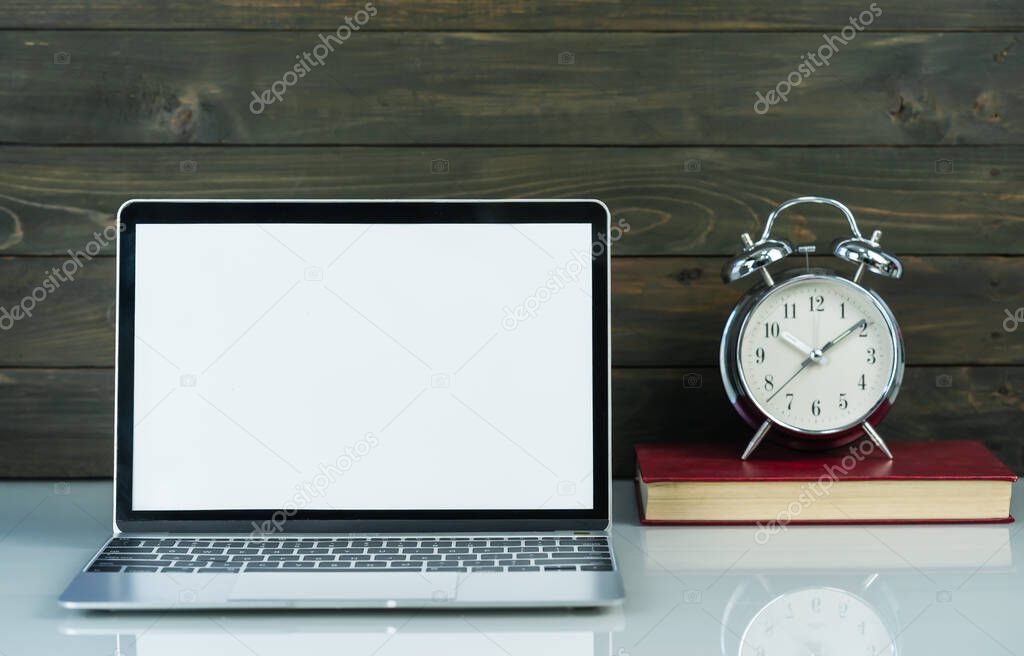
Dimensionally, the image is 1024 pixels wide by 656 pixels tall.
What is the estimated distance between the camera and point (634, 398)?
1.16 metres

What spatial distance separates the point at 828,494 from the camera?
951mm

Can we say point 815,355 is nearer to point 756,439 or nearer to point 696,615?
point 756,439

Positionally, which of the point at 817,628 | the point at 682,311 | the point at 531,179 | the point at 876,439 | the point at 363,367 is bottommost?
the point at 817,628

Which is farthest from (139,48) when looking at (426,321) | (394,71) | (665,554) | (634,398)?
(665,554)

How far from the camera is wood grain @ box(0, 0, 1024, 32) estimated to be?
1.11 meters

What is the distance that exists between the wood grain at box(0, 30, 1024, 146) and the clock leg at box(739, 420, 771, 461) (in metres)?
0.34

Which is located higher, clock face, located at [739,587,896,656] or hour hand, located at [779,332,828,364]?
hour hand, located at [779,332,828,364]

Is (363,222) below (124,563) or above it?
above

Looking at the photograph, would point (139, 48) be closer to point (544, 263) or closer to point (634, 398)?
point (544, 263)

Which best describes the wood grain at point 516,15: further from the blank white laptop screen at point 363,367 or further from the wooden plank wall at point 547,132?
the blank white laptop screen at point 363,367

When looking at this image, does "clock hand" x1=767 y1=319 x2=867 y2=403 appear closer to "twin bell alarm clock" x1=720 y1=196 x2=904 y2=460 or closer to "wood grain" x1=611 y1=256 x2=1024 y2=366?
"twin bell alarm clock" x1=720 y1=196 x2=904 y2=460

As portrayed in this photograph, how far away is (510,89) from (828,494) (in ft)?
1.87

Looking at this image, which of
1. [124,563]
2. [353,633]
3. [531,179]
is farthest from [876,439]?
[124,563]

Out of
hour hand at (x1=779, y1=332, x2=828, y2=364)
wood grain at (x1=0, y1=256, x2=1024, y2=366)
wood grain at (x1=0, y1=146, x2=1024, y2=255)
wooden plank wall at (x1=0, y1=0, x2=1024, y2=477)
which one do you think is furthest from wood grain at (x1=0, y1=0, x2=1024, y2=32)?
hour hand at (x1=779, y1=332, x2=828, y2=364)
